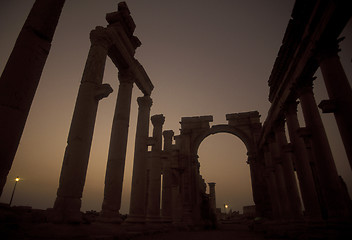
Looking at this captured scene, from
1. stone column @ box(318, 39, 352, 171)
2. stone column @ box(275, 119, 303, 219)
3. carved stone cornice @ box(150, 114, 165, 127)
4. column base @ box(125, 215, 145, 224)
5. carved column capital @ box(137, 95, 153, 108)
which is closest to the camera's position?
stone column @ box(318, 39, 352, 171)

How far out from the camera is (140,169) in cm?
1220

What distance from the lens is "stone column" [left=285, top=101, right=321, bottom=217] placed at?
1057 cm

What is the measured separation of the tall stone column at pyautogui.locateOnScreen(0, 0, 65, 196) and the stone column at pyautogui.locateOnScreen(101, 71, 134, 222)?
545 cm

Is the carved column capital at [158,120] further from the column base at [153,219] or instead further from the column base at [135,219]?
the column base at [135,219]

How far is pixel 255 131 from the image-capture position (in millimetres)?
24562

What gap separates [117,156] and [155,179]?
554 centimetres

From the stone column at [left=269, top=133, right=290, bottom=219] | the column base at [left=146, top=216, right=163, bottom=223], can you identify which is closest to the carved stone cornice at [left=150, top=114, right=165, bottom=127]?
the column base at [left=146, top=216, right=163, bottom=223]

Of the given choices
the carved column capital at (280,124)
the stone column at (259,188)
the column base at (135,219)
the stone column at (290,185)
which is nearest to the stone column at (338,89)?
the stone column at (290,185)

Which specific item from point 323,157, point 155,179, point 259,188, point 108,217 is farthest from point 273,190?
point 108,217

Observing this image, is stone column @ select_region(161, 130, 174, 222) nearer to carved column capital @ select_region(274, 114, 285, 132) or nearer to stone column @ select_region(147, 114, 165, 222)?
stone column @ select_region(147, 114, 165, 222)

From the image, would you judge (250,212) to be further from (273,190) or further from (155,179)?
(155,179)

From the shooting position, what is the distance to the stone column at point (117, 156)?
29.5 ft

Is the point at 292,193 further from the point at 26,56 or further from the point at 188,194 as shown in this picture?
the point at 26,56

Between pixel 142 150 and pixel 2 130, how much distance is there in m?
8.74
